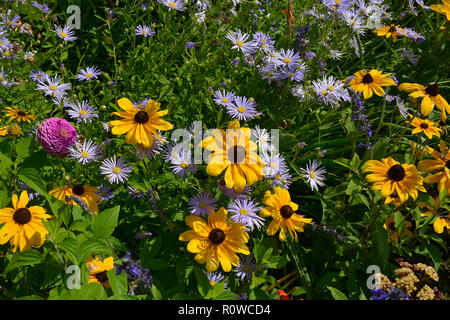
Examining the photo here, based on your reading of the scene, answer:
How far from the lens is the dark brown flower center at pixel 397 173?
1.74 meters

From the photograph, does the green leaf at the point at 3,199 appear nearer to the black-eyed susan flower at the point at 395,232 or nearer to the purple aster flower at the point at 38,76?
the purple aster flower at the point at 38,76

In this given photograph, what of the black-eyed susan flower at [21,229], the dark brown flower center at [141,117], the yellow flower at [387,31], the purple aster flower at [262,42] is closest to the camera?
the black-eyed susan flower at [21,229]

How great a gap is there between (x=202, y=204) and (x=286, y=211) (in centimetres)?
38

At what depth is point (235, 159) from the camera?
1535 mm

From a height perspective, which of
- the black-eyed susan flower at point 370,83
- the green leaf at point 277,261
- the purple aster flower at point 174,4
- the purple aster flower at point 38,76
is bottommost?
the green leaf at point 277,261

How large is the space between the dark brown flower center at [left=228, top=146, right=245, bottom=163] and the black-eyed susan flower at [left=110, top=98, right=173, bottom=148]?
0.87ft

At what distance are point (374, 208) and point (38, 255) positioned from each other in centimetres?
155

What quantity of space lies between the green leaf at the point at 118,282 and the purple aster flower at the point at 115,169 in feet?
1.87

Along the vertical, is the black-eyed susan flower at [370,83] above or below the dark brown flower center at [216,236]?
above

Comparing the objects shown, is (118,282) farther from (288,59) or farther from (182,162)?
(288,59)

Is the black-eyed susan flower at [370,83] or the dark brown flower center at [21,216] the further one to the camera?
the black-eyed susan flower at [370,83]

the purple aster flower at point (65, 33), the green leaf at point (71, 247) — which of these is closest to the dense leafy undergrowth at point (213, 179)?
the green leaf at point (71, 247)

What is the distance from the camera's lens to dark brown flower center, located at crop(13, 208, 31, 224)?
54.7 inches

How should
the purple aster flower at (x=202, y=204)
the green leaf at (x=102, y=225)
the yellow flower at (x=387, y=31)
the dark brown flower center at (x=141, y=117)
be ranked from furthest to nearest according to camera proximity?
the yellow flower at (x=387, y=31) < the purple aster flower at (x=202, y=204) < the dark brown flower center at (x=141, y=117) < the green leaf at (x=102, y=225)
